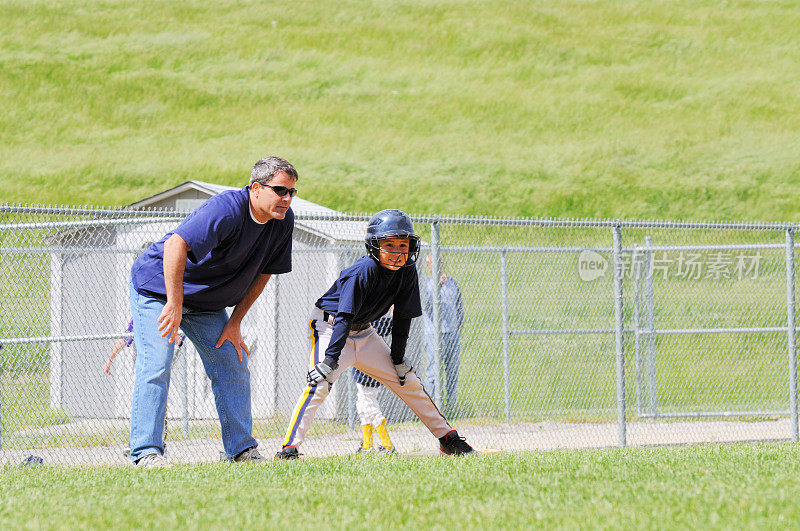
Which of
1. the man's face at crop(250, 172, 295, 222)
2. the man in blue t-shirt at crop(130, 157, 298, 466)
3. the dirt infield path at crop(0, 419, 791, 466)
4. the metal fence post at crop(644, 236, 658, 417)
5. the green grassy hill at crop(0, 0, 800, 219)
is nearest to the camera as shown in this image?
the man in blue t-shirt at crop(130, 157, 298, 466)

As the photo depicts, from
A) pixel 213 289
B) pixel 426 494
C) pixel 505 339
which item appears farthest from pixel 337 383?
pixel 426 494

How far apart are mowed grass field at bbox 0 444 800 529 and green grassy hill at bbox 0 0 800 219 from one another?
22.2 meters

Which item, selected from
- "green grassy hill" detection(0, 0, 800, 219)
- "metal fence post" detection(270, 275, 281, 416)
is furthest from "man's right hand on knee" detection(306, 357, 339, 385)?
"green grassy hill" detection(0, 0, 800, 219)

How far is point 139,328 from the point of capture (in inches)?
237

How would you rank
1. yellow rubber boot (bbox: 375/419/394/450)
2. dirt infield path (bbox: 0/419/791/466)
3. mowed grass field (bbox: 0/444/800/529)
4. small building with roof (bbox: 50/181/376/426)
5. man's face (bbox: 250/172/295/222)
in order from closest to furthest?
mowed grass field (bbox: 0/444/800/529)
man's face (bbox: 250/172/295/222)
yellow rubber boot (bbox: 375/419/394/450)
dirt infield path (bbox: 0/419/791/466)
small building with roof (bbox: 50/181/376/426)

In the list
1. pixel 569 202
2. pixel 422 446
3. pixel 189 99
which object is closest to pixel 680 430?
pixel 422 446

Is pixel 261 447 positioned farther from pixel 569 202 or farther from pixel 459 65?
pixel 459 65

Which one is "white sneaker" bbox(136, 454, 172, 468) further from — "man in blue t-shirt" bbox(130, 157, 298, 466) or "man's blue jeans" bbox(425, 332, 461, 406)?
"man's blue jeans" bbox(425, 332, 461, 406)

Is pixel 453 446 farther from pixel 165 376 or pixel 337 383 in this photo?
pixel 337 383

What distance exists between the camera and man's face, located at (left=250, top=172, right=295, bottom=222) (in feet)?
19.4

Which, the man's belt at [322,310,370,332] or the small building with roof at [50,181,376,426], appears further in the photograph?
the small building with roof at [50,181,376,426]

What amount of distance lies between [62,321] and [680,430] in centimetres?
691

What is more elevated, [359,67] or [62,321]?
[359,67]

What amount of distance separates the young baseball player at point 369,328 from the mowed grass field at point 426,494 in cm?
57
